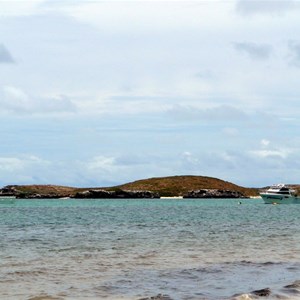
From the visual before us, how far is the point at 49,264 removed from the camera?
3550 cm

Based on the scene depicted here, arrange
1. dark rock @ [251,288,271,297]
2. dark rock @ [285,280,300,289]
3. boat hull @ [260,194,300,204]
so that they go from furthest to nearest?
boat hull @ [260,194,300,204], dark rock @ [285,280,300,289], dark rock @ [251,288,271,297]

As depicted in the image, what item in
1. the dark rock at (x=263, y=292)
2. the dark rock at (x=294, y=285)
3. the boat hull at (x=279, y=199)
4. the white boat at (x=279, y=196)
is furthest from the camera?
the white boat at (x=279, y=196)

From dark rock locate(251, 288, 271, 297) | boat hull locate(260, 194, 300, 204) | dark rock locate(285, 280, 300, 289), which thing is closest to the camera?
dark rock locate(251, 288, 271, 297)

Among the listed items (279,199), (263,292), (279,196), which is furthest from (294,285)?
(279,199)

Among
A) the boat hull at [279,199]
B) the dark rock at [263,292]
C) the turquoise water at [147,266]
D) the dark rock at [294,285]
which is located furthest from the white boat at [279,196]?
the dark rock at [263,292]

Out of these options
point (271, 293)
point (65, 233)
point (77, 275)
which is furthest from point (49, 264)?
point (65, 233)

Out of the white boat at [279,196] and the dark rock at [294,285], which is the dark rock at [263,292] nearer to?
the dark rock at [294,285]

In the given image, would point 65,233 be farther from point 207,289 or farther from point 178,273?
point 207,289

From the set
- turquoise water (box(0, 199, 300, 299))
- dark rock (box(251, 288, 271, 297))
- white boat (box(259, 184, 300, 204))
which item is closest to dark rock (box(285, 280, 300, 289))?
turquoise water (box(0, 199, 300, 299))

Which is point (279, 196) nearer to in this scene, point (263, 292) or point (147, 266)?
point (147, 266)

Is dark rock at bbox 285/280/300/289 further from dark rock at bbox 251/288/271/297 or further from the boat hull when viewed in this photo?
the boat hull

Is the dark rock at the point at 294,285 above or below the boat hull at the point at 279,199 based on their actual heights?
below

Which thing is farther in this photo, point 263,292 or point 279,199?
point 279,199

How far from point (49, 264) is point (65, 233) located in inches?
1009
